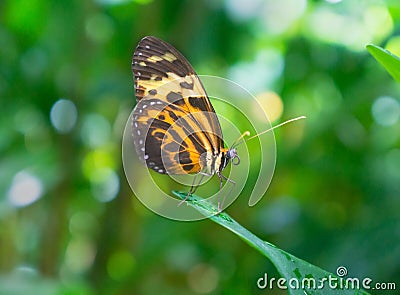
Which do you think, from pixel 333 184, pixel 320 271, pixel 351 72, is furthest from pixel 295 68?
pixel 320 271

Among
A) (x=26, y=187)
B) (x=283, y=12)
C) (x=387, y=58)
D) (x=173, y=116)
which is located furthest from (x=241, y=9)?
(x=387, y=58)

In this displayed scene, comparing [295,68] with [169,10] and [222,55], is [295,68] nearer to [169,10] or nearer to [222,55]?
[222,55]

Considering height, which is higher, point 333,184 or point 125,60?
point 125,60

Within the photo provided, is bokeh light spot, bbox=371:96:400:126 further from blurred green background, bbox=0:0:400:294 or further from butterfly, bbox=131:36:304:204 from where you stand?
butterfly, bbox=131:36:304:204

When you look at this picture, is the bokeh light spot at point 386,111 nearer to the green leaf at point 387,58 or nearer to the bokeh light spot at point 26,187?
the bokeh light spot at point 26,187

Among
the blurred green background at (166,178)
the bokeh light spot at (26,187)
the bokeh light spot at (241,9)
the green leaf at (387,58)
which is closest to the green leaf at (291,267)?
the green leaf at (387,58)

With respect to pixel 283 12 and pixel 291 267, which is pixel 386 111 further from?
Answer: pixel 291 267

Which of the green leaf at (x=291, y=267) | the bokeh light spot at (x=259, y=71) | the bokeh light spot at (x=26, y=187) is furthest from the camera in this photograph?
the bokeh light spot at (x=259, y=71)
